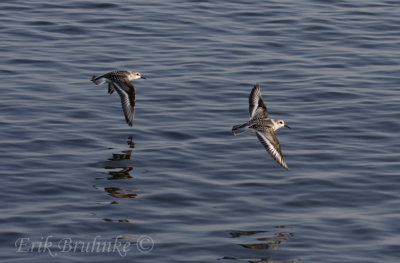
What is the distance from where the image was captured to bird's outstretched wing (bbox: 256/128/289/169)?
524 inches

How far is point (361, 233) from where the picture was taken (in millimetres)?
11906

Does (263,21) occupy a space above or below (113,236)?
above

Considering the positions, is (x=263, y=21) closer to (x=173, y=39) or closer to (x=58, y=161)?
(x=173, y=39)

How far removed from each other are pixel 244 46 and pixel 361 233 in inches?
378

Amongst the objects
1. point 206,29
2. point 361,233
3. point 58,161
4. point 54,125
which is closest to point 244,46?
point 206,29

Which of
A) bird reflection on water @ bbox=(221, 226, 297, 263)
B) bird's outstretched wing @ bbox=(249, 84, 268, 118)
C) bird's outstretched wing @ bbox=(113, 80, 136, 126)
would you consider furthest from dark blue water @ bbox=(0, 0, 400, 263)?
bird's outstretched wing @ bbox=(249, 84, 268, 118)

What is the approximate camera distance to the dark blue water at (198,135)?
1166 cm

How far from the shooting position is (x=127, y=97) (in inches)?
616

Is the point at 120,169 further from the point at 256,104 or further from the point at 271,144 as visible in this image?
the point at 256,104

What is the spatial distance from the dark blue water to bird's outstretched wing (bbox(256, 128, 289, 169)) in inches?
18.2

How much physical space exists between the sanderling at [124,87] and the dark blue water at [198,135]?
458 millimetres
